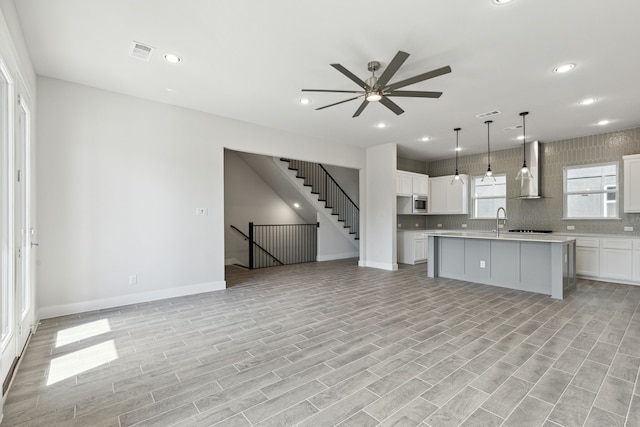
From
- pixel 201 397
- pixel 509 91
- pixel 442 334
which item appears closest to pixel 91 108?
pixel 201 397

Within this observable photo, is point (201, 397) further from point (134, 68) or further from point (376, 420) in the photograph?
point (134, 68)

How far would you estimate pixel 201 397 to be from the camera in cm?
213

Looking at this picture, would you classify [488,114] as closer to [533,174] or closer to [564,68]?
[564,68]

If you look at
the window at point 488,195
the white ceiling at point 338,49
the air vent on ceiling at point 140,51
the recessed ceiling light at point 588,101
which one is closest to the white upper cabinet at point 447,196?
the window at point 488,195

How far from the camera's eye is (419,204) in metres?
8.41

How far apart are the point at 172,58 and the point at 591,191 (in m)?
8.22

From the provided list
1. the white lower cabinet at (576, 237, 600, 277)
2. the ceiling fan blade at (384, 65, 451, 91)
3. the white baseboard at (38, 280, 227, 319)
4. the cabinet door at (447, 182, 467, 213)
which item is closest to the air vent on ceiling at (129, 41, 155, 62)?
the ceiling fan blade at (384, 65, 451, 91)

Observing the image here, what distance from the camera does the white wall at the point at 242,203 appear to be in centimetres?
876

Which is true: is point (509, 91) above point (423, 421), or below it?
above

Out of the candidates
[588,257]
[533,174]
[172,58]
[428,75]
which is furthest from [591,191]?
[172,58]

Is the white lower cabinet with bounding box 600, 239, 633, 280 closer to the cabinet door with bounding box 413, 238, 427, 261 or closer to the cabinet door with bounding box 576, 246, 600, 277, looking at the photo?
the cabinet door with bounding box 576, 246, 600, 277

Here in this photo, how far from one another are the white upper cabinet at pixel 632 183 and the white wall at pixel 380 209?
4.37 meters

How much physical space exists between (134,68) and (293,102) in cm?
210

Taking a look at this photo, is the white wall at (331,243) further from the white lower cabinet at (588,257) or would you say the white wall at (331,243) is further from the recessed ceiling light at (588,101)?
the recessed ceiling light at (588,101)
